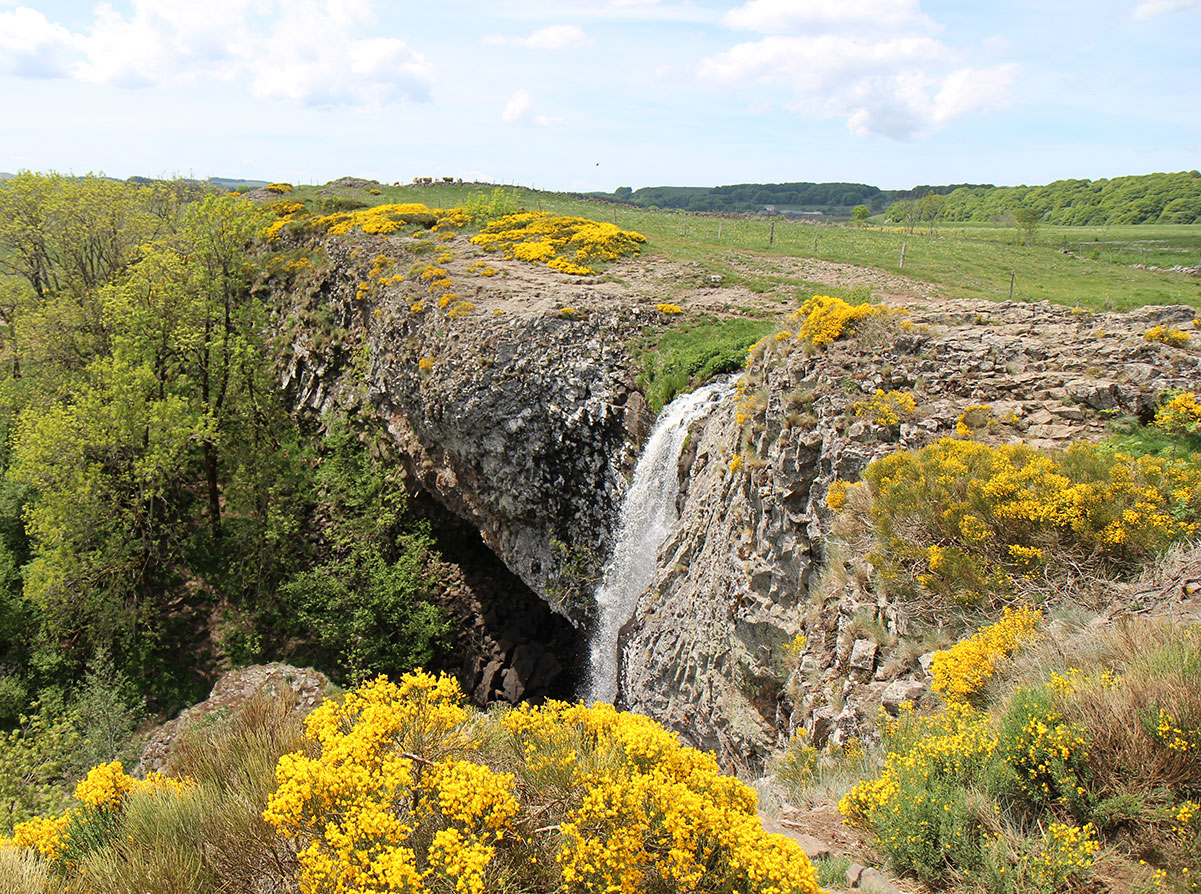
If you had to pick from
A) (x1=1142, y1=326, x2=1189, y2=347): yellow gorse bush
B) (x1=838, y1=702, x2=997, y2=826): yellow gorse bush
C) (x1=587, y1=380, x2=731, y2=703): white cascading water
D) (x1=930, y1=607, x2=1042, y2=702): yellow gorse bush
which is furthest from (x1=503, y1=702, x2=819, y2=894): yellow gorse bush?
(x1=587, y1=380, x2=731, y2=703): white cascading water

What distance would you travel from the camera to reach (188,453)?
22.4 metres

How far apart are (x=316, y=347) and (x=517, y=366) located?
38.9 feet

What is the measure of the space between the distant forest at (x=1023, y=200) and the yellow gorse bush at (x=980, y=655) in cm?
7227

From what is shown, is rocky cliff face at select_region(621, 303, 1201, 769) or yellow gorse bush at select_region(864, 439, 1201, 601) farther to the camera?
rocky cliff face at select_region(621, 303, 1201, 769)

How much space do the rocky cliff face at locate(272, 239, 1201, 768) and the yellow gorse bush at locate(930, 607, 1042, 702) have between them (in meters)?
0.71

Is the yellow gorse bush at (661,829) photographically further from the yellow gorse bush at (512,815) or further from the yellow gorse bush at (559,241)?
the yellow gorse bush at (559,241)

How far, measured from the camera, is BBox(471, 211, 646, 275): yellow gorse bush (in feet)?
83.6

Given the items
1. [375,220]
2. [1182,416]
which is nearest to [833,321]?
[1182,416]

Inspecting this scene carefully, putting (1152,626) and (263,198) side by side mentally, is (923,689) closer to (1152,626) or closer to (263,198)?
(1152,626)

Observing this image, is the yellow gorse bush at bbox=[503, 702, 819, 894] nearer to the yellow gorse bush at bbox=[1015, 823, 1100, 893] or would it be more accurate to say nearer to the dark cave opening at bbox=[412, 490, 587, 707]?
the yellow gorse bush at bbox=[1015, 823, 1100, 893]

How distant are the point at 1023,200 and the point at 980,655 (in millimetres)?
119492

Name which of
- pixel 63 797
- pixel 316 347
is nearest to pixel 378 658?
pixel 63 797

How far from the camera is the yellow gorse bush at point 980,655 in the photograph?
567 centimetres

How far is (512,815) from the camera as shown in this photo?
426 centimetres
